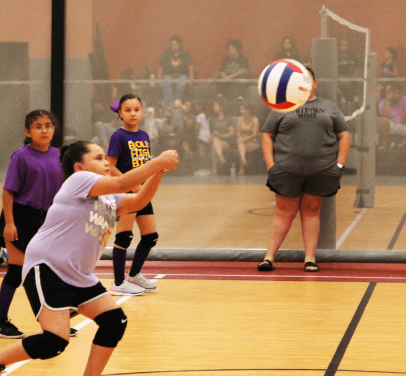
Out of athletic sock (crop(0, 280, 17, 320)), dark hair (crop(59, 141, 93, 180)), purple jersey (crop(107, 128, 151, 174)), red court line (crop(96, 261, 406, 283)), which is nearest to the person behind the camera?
dark hair (crop(59, 141, 93, 180))

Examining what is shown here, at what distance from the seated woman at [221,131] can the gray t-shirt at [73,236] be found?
4507 mm

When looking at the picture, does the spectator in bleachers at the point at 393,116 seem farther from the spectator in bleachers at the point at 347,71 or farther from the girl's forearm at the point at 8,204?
the girl's forearm at the point at 8,204

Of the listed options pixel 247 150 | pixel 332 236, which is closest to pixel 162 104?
pixel 247 150

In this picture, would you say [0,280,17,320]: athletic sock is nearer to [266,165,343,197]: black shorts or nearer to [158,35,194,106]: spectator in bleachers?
[266,165,343,197]: black shorts

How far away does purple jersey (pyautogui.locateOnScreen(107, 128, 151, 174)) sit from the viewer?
235 inches

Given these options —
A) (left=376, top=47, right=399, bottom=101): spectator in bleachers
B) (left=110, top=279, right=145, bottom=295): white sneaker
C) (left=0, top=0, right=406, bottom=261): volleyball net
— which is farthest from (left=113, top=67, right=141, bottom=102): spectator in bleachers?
(left=110, top=279, right=145, bottom=295): white sneaker

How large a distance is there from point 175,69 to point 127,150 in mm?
2227

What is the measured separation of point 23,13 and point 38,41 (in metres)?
0.34

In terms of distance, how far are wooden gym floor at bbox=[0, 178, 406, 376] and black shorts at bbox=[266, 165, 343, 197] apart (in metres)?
0.67

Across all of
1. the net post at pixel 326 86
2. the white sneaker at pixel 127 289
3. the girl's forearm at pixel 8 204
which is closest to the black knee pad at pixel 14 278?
the girl's forearm at pixel 8 204

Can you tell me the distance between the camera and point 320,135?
22.8ft

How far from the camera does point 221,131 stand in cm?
791

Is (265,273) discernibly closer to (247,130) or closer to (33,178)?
(247,130)

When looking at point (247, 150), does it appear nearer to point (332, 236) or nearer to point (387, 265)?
point (332, 236)
